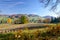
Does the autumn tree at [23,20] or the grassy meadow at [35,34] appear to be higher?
the autumn tree at [23,20]

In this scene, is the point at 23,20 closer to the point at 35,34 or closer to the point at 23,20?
the point at 23,20

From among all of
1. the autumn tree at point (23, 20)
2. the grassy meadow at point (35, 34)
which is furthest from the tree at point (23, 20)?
the grassy meadow at point (35, 34)

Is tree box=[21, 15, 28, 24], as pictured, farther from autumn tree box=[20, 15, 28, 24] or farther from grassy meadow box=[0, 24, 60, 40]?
grassy meadow box=[0, 24, 60, 40]

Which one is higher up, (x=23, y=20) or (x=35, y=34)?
(x=23, y=20)

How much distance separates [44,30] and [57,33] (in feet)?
1.78

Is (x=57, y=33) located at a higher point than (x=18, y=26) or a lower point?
lower

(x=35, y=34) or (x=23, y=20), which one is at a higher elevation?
(x=23, y=20)

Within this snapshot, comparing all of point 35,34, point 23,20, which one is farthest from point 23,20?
point 35,34

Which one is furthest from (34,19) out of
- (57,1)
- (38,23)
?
(57,1)

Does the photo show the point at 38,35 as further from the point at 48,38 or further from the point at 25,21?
the point at 25,21

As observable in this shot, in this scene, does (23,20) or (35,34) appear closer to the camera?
(35,34)

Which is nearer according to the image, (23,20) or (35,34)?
(35,34)

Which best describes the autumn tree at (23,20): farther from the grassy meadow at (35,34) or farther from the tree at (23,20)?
the grassy meadow at (35,34)

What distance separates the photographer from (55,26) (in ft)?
16.1
